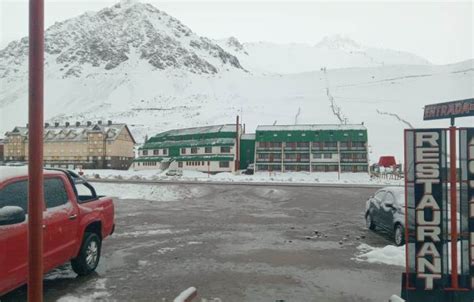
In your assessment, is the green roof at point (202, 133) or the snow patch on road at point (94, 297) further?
the green roof at point (202, 133)

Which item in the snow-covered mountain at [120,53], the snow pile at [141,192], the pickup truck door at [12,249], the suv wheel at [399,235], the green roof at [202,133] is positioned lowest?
the snow pile at [141,192]

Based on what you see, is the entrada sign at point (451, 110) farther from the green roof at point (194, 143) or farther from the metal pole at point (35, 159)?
the green roof at point (194, 143)

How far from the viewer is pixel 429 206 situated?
20.4 ft

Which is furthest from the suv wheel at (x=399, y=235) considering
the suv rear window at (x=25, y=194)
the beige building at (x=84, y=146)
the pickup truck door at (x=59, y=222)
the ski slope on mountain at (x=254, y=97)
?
the beige building at (x=84, y=146)

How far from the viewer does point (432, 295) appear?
6227mm

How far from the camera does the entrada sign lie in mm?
5961

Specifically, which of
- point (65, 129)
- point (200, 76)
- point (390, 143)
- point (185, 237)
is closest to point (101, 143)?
point (65, 129)

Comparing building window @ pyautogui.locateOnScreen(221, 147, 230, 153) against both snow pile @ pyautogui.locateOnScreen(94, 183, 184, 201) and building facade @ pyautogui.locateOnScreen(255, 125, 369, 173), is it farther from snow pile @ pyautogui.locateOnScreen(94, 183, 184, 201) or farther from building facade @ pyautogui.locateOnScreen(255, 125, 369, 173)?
snow pile @ pyautogui.locateOnScreen(94, 183, 184, 201)

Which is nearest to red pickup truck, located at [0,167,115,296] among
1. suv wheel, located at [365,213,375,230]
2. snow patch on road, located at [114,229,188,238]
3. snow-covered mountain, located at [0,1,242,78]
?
snow patch on road, located at [114,229,188,238]

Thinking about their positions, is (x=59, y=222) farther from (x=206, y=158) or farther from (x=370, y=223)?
(x=206, y=158)

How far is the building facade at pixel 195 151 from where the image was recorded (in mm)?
56688

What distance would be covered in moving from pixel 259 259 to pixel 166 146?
5342 cm

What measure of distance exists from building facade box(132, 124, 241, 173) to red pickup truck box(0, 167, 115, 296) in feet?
155

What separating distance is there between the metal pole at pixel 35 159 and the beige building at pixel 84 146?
69514 millimetres
